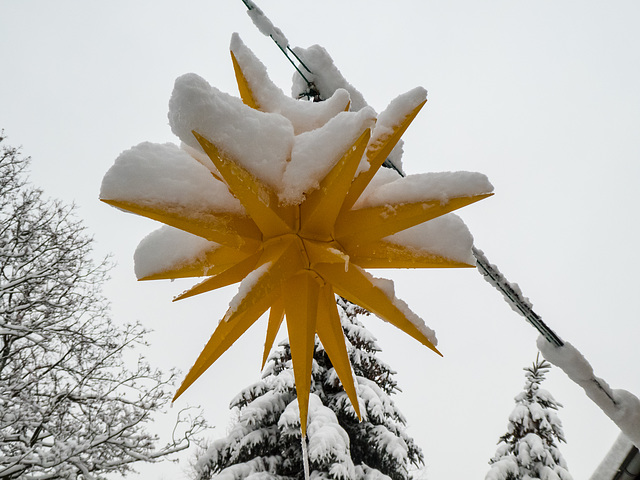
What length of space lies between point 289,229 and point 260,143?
158 mm

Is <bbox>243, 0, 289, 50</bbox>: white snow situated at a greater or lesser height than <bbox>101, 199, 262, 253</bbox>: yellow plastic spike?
greater

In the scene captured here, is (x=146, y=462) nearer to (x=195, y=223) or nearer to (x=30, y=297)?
(x=30, y=297)

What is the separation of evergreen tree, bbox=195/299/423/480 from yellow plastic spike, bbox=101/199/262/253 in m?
5.31

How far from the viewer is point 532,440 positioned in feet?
20.1

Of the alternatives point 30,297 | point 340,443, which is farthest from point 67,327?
point 340,443

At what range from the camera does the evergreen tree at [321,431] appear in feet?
19.2

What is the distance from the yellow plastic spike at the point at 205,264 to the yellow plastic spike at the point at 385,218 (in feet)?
0.64

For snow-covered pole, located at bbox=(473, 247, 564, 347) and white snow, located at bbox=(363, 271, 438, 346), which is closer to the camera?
white snow, located at bbox=(363, 271, 438, 346)

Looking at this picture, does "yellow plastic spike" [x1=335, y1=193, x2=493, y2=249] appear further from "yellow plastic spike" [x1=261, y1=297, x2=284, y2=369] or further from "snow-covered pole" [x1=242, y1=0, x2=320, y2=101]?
"snow-covered pole" [x1=242, y1=0, x2=320, y2=101]

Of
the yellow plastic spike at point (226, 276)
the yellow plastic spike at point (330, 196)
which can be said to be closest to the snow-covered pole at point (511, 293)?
the yellow plastic spike at point (330, 196)

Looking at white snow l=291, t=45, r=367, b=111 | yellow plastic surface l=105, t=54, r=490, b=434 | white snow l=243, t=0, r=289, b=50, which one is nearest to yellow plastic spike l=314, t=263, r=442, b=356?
yellow plastic surface l=105, t=54, r=490, b=434

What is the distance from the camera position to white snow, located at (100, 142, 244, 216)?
683 millimetres

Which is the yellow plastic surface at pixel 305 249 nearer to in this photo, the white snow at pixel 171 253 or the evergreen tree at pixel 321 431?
the white snow at pixel 171 253

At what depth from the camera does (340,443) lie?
5633 mm
